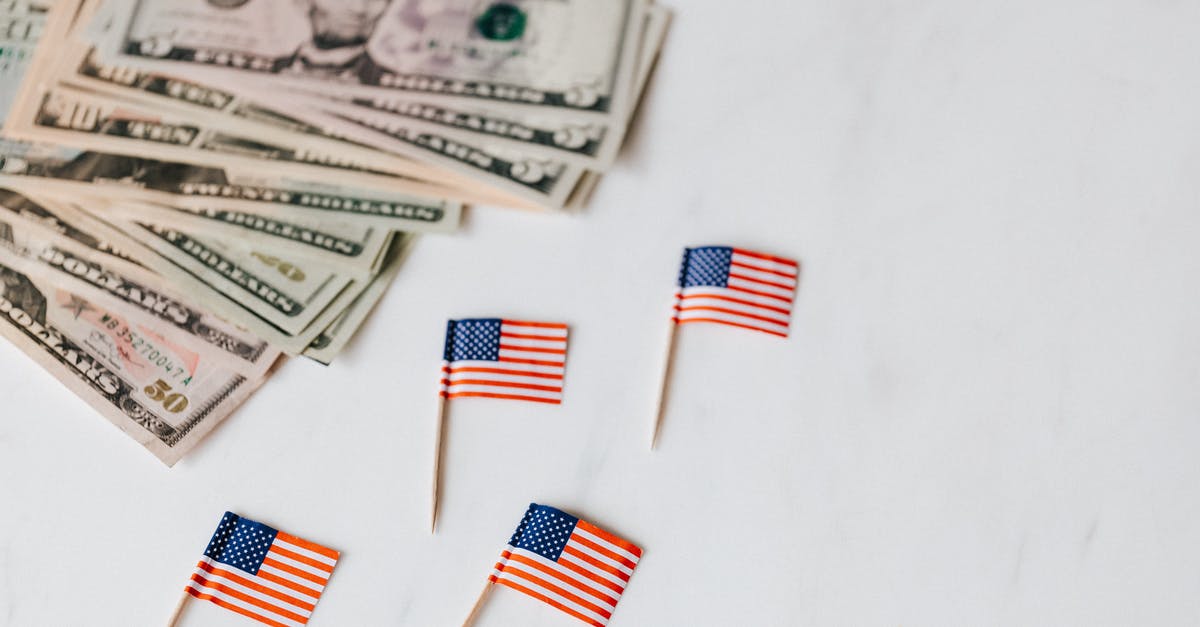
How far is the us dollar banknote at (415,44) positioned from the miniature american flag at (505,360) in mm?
175

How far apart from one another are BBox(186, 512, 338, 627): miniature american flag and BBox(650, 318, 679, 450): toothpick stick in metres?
0.26

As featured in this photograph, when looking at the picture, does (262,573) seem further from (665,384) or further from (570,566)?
(665,384)

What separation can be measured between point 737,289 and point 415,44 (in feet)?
1.05

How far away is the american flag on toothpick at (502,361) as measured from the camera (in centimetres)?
85

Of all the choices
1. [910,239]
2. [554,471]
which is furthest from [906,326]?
[554,471]

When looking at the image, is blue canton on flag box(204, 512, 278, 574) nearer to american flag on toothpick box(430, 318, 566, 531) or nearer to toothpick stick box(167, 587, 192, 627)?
toothpick stick box(167, 587, 192, 627)

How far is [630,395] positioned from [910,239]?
0.26 meters

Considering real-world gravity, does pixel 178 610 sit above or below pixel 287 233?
below

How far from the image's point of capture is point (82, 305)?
0.88 m

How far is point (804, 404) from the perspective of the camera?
852 mm

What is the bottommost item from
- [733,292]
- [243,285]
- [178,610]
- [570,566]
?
[178,610]

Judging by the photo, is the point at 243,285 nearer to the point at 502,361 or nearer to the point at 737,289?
the point at 502,361

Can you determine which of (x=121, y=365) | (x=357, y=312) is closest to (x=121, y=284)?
(x=121, y=365)

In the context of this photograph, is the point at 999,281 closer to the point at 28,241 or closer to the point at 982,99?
the point at 982,99
